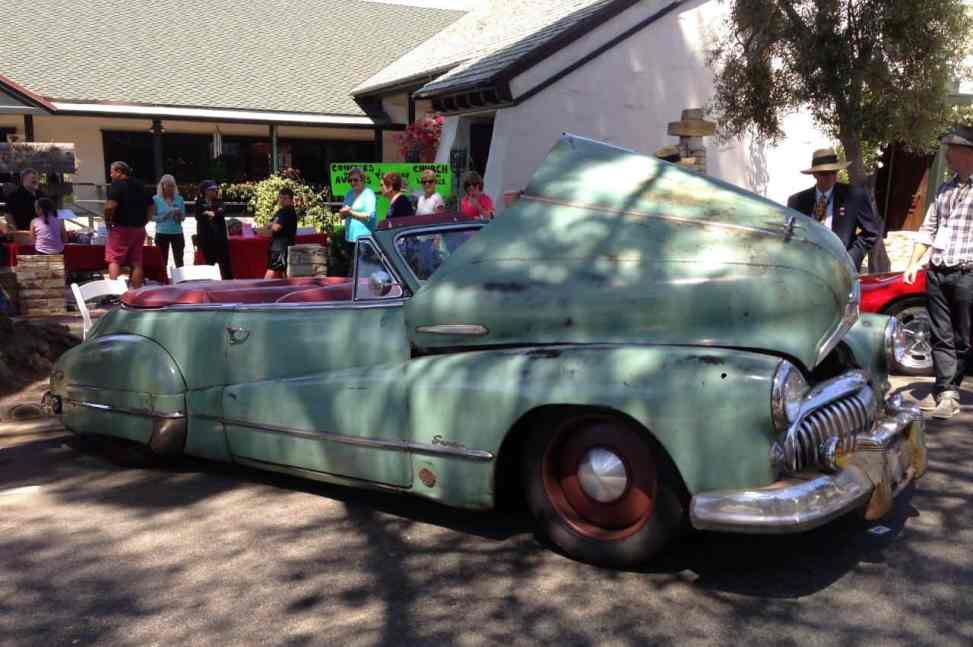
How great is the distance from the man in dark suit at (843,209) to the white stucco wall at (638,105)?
715 centimetres

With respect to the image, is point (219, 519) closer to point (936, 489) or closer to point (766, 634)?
point (766, 634)

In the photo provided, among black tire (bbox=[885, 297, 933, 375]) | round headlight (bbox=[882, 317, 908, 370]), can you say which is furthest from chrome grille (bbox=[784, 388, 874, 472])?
black tire (bbox=[885, 297, 933, 375])

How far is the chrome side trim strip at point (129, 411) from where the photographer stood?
457 centimetres

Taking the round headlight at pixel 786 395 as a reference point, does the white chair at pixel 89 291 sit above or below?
above

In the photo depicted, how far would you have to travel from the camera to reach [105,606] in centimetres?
328

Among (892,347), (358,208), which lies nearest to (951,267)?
(892,347)

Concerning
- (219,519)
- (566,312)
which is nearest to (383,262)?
(566,312)

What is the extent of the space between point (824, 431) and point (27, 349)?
6.82 m

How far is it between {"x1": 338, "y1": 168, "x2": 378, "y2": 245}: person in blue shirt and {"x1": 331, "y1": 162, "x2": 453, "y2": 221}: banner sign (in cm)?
287

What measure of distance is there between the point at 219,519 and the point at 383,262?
146 centimetres

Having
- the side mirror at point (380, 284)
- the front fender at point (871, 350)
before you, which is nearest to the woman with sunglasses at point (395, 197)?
the side mirror at point (380, 284)

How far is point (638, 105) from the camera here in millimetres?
14000

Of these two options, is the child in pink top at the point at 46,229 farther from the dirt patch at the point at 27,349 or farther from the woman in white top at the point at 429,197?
the woman in white top at the point at 429,197

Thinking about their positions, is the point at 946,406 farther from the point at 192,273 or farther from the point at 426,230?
the point at 192,273
